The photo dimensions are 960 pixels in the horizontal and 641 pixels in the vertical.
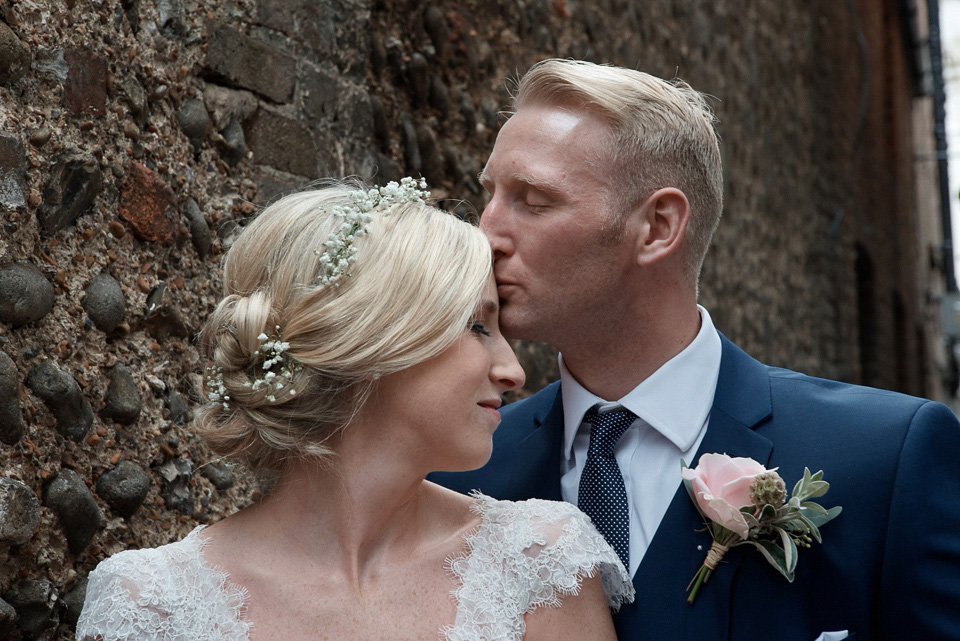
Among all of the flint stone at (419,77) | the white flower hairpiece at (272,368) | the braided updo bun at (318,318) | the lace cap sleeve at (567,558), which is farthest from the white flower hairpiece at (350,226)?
the flint stone at (419,77)

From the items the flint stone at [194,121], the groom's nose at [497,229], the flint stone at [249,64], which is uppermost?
the flint stone at [249,64]

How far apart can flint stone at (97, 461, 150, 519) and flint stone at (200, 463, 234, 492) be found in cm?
22

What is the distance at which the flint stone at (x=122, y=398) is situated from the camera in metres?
2.15

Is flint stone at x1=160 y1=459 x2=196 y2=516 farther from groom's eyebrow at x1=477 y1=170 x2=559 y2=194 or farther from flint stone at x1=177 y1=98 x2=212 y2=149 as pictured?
groom's eyebrow at x1=477 y1=170 x2=559 y2=194

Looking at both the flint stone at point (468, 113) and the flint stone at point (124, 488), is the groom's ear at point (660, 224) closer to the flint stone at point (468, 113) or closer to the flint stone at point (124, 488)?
the flint stone at point (124, 488)

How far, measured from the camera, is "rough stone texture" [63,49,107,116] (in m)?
2.09

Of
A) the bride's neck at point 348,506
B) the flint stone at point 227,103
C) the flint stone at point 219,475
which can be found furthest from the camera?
the flint stone at point 227,103

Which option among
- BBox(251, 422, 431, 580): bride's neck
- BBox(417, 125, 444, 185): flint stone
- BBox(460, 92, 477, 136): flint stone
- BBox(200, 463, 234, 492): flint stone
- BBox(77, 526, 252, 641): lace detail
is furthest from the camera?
BBox(460, 92, 477, 136): flint stone

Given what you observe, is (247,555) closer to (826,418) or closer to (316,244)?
(316,244)

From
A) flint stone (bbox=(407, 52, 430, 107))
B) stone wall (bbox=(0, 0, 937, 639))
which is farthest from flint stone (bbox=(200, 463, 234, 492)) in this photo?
flint stone (bbox=(407, 52, 430, 107))

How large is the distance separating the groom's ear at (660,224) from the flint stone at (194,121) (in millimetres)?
1091

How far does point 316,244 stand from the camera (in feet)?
5.78

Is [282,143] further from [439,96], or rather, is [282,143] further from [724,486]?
[724,486]

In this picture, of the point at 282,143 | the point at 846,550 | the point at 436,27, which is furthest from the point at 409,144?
the point at 846,550
